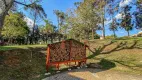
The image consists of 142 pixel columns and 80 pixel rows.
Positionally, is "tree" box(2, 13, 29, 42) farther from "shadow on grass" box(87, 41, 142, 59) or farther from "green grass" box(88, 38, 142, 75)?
"green grass" box(88, 38, 142, 75)

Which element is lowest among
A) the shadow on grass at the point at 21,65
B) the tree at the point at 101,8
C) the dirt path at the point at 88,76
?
the dirt path at the point at 88,76

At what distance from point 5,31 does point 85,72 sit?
2432 centimetres

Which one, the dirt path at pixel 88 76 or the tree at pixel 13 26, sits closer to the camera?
the dirt path at pixel 88 76

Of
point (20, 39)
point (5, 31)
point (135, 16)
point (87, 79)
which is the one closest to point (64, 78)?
point (87, 79)

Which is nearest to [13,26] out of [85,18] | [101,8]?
[85,18]

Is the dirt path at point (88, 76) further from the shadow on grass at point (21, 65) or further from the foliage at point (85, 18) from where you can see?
the foliage at point (85, 18)

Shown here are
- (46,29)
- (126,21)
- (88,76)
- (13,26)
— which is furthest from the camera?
(46,29)

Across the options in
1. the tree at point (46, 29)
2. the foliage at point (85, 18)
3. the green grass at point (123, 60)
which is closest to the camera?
the green grass at point (123, 60)

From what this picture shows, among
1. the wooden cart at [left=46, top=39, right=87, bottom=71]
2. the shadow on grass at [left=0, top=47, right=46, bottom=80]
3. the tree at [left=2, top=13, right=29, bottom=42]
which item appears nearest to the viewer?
the shadow on grass at [left=0, top=47, right=46, bottom=80]

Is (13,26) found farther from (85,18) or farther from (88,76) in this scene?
(88,76)

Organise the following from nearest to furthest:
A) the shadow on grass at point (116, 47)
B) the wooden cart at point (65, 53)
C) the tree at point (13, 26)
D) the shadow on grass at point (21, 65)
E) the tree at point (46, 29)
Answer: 1. the shadow on grass at point (21, 65)
2. the wooden cart at point (65, 53)
3. the shadow on grass at point (116, 47)
4. the tree at point (13, 26)
5. the tree at point (46, 29)

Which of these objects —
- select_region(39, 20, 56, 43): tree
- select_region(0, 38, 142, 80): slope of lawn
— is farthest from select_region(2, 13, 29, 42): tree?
select_region(0, 38, 142, 80): slope of lawn

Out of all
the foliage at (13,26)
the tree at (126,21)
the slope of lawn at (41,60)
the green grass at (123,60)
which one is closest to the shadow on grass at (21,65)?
the slope of lawn at (41,60)

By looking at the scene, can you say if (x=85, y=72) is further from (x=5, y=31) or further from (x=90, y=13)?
(x=5, y=31)
